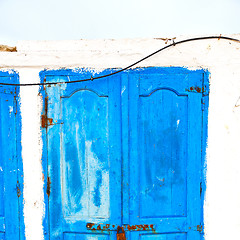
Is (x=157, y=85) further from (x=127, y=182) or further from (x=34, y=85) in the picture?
(x=34, y=85)

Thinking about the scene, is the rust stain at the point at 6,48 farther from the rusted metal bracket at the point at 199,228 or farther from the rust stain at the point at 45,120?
the rusted metal bracket at the point at 199,228

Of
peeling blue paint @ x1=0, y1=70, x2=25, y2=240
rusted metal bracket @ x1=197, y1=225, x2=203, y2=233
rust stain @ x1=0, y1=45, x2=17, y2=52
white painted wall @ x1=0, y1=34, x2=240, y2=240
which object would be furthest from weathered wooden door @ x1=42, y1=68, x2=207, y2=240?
rust stain @ x1=0, y1=45, x2=17, y2=52

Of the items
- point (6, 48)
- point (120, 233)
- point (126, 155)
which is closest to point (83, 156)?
point (126, 155)

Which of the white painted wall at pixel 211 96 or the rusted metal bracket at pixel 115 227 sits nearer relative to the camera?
the white painted wall at pixel 211 96

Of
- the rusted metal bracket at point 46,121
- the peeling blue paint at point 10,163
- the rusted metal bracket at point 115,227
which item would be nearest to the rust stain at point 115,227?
the rusted metal bracket at point 115,227

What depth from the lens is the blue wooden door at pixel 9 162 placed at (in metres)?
2.59

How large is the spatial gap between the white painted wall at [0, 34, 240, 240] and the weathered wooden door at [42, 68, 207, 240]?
119mm

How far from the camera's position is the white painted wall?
8.23 ft

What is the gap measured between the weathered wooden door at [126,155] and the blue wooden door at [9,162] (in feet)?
1.09

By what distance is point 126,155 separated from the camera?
8.46ft

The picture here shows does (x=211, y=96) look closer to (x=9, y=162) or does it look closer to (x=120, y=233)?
(x=120, y=233)

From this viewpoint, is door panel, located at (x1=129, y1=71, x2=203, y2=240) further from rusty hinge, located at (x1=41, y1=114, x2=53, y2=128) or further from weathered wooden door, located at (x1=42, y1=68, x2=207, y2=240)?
rusty hinge, located at (x1=41, y1=114, x2=53, y2=128)

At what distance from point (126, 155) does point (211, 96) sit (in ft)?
3.51

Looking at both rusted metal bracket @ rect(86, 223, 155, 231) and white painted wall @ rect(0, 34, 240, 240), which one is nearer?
white painted wall @ rect(0, 34, 240, 240)
